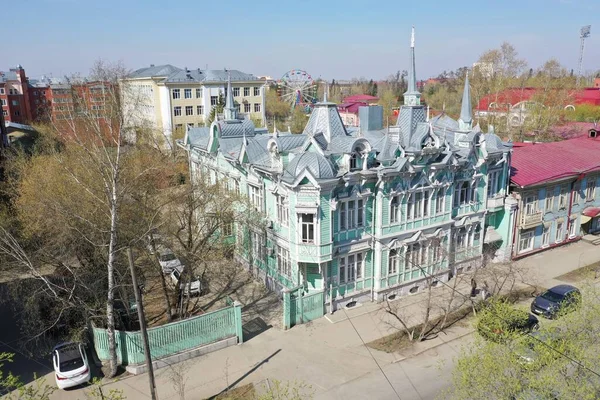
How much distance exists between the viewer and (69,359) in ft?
55.9

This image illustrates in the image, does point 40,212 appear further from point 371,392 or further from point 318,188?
point 371,392

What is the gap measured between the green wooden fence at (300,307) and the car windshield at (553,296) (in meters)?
10.9

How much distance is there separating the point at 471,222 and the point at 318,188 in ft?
35.9

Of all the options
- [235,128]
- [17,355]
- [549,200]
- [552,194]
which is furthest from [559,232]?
[17,355]

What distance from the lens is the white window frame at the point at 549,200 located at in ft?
98.0

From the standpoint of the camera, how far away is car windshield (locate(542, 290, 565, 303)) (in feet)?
72.6

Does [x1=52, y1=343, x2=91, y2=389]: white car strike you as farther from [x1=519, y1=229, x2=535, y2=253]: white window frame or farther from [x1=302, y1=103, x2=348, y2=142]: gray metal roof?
[x1=519, y1=229, x2=535, y2=253]: white window frame

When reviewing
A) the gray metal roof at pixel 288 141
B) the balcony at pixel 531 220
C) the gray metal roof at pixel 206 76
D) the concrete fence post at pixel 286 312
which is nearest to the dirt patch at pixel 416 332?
the concrete fence post at pixel 286 312

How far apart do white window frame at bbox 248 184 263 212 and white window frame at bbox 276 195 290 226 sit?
6.09 feet

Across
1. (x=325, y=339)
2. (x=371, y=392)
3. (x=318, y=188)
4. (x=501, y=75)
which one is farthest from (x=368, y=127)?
(x=501, y=75)

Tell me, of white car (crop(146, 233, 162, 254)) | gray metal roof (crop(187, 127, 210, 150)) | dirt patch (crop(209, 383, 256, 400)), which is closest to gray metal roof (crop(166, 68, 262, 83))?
gray metal roof (crop(187, 127, 210, 150))

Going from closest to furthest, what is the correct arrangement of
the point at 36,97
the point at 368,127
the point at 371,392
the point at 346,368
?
the point at 371,392
the point at 346,368
the point at 368,127
the point at 36,97

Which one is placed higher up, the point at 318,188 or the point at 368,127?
the point at 368,127

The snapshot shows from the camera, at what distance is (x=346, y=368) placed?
724 inches
